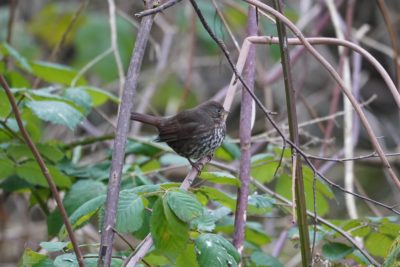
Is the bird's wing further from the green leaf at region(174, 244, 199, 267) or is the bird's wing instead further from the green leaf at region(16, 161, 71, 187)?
the green leaf at region(174, 244, 199, 267)

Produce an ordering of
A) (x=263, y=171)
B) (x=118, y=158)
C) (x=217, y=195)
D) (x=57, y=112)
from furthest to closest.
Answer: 1. (x=263, y=171)
2. (x=57, y=112)
3. (x=217, y=195)
4. (x=118, y=158)

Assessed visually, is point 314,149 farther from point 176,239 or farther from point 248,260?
point 176,239

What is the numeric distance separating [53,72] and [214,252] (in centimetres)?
168

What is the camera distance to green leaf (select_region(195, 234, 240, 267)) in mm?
1853

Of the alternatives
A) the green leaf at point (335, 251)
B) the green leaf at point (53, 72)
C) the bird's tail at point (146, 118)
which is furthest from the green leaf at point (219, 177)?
the green leaf at point (53, 72)

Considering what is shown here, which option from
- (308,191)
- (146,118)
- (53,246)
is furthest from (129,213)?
(146,118)

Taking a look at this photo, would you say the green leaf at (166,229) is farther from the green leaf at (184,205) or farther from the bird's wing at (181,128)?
the bird's wing at (181,128)

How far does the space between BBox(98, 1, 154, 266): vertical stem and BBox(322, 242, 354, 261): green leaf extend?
99 centimetres

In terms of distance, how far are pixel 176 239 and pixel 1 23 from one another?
431 centimetres

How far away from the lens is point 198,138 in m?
3.24

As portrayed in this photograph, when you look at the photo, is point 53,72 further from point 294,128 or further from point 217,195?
point 294,128

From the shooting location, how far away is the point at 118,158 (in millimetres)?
1647

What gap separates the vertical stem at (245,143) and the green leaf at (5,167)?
2.85 feet

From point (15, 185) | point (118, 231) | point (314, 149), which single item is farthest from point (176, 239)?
point (314, 149)
